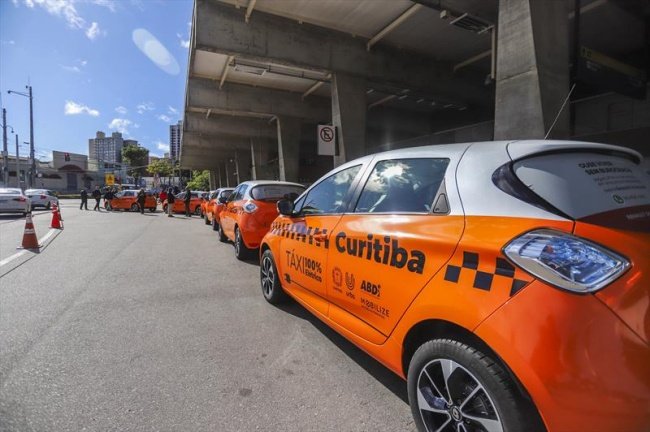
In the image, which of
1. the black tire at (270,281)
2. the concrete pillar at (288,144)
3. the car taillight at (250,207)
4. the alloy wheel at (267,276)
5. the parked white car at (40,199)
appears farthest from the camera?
the parked white car at (40,199)

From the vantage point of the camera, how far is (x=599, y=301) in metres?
1.54

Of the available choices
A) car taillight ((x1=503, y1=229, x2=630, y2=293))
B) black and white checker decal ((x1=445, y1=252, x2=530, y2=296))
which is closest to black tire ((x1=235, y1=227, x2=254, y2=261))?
black and white checker decal ((x1=445, y1=252, x2=530, y2=296))

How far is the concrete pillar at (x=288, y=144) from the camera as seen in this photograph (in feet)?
73.7

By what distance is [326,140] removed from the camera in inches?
529

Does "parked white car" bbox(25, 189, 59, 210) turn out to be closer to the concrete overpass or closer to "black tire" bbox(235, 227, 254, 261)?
the concrete overpass

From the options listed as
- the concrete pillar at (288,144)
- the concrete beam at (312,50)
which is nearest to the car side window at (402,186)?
the concrete beam at (312,50)

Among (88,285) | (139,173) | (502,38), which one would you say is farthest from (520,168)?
(139,173)

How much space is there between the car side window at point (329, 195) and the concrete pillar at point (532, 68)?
5072mm

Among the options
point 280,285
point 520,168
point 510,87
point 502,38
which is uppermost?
point 502,38

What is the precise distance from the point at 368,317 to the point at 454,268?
894 mm

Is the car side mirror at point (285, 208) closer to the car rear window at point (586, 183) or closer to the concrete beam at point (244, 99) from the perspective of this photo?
the car rear window at point (586, 183)

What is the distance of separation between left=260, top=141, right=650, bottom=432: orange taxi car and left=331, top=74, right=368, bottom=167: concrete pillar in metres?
11.8

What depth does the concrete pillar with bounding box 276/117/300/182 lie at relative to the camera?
22.5 meters

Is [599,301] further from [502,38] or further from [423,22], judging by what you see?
[423,22]
